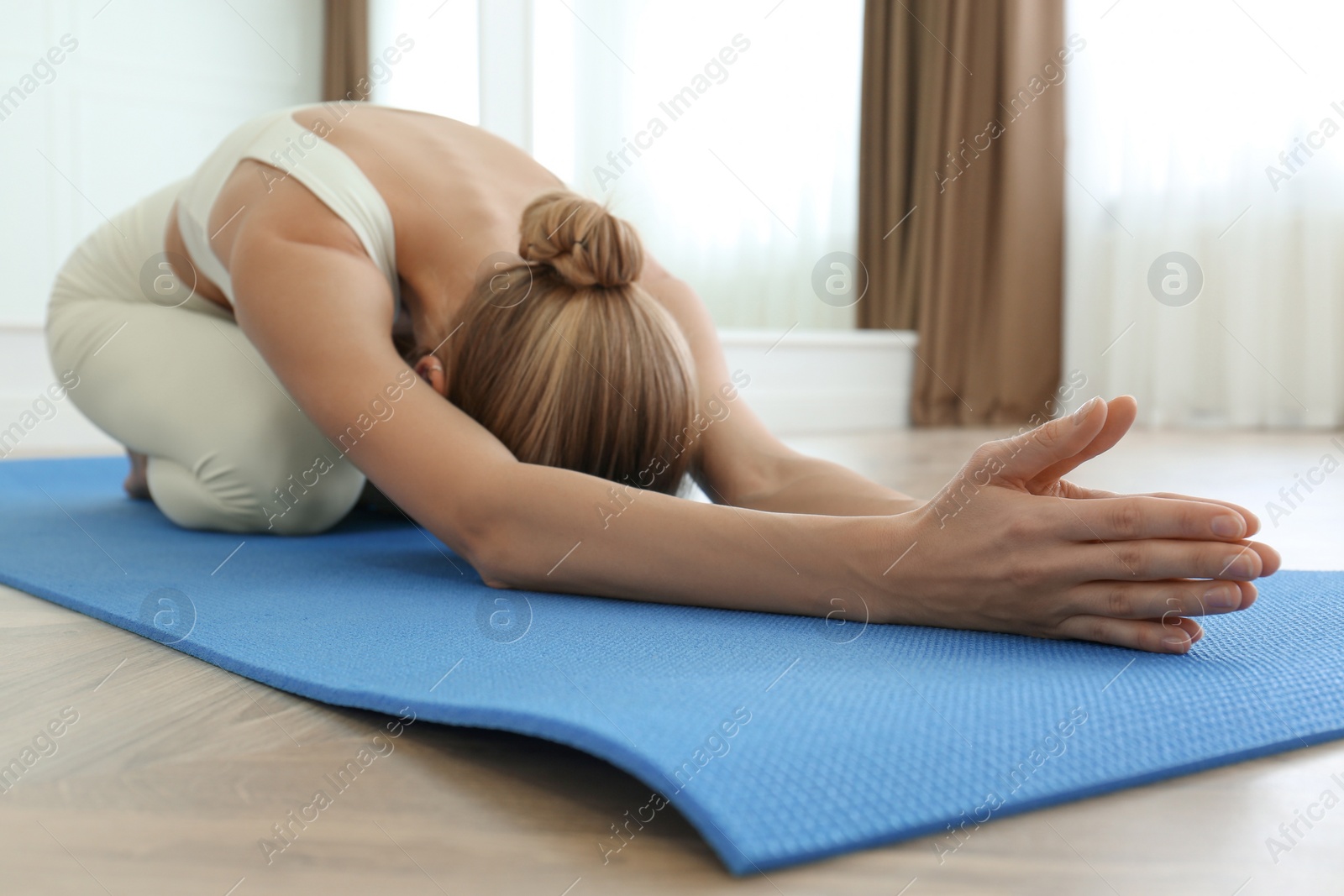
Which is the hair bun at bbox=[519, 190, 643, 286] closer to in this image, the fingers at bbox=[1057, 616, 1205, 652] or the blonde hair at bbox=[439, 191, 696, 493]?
the blonde hair at bbox=[439, 191, 696, 493]

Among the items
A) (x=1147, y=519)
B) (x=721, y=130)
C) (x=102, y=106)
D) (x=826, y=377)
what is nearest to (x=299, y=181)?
(x=1147, y=519)

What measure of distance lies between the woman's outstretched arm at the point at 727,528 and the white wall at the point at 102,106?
10.3 feet

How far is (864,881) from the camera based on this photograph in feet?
1.49

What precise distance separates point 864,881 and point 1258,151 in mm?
3061

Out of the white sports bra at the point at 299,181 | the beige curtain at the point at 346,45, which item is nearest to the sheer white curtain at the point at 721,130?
the beige curtain at the point at 346,45

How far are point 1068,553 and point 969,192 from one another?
3060 millimetres

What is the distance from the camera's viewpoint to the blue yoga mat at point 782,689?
507mm

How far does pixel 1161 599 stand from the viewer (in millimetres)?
701

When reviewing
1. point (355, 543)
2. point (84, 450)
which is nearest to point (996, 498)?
point (355, 543)

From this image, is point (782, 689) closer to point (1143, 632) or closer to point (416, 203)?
point (1143, 632)

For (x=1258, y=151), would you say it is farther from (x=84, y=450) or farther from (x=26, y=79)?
(x=26, y=79)

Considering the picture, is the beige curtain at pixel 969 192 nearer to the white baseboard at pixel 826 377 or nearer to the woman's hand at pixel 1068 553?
the white baseboard at pixel 826 377

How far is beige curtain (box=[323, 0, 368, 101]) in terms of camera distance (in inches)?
166

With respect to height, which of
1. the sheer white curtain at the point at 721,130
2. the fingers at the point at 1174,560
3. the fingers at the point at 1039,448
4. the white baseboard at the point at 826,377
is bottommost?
the white baseboard at the point at 826,377
